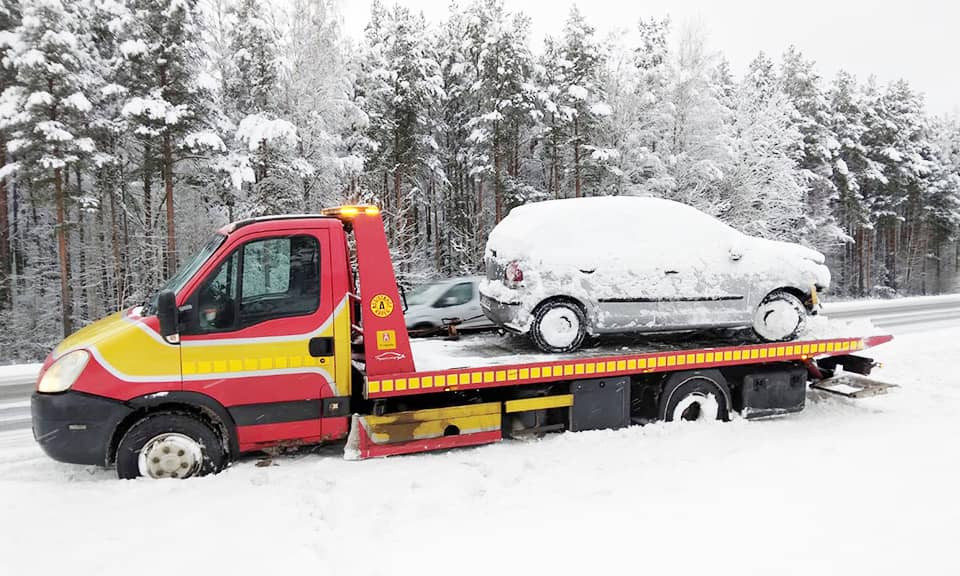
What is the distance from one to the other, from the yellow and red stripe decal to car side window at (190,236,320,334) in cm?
95

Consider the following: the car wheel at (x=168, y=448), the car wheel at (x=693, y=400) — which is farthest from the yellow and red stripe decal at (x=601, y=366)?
the car wheel at (x=168, y=448)

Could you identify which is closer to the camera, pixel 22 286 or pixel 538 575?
pixel 538 575

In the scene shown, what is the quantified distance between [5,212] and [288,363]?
26.7m

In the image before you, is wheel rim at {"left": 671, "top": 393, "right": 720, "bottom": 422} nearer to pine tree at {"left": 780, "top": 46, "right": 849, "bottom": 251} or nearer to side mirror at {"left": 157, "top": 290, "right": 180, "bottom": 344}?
side mirror at {"left": 157, "top": 290, "right": 180, "bottom": 344}

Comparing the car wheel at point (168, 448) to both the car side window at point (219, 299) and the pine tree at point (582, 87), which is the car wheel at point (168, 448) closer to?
the car side window at point (219, 299)

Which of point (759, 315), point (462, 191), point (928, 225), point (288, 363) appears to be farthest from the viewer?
point (928, 225)

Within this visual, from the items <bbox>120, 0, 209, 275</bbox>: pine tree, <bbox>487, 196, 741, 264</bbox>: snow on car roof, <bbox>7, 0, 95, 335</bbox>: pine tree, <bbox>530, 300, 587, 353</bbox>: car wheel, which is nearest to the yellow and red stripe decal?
<bbox>530, 300, 587, 353</bbox>: car wheel

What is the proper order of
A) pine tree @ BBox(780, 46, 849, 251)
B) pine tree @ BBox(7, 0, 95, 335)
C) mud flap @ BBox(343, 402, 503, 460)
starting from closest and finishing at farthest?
mud flap @ BBox(343, 402, 503, 460)
pine tree @ BBox(7, 0, 95, 335)
pine tree @ BBox(780, 46, 849, 251)

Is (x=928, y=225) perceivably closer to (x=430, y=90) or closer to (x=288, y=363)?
(x=430, y=90)

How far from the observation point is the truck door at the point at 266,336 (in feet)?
16.0

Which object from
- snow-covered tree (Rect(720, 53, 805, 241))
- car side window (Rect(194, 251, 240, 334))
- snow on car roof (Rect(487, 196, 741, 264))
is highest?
snow-covered tree (Rect(720, 53, 805, 241))

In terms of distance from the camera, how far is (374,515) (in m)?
4.36

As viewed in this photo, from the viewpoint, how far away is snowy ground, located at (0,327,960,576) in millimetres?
3637

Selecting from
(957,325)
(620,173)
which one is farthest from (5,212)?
(957,325)
